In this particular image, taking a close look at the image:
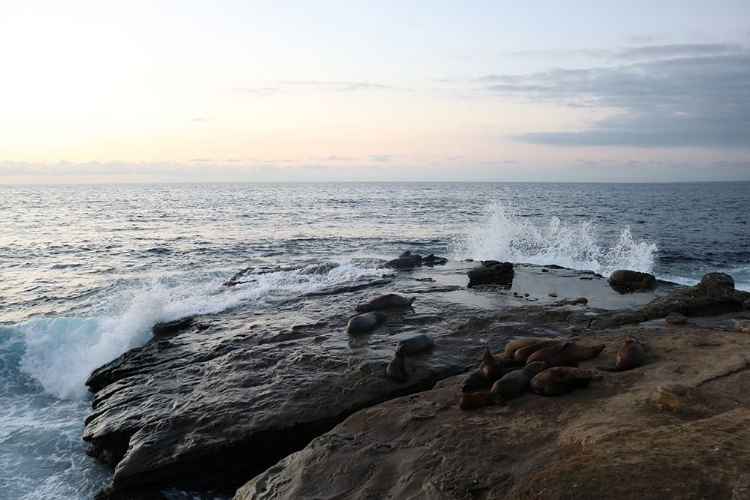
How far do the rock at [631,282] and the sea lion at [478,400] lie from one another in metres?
9.53

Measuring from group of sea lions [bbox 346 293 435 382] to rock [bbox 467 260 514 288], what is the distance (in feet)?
11.5

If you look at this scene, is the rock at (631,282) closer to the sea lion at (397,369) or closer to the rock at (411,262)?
the rock at (411,262)

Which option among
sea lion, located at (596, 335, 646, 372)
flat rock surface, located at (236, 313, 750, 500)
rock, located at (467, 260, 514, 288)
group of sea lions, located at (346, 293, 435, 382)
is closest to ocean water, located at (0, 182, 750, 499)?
rock, located at (467, 260, 514, 288)

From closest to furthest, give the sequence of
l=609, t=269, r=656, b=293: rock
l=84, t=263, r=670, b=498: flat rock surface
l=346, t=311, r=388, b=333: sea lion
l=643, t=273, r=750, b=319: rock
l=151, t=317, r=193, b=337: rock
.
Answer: l=84, t=263, r=670, b=498: flat rock surface → l=346, t=311, r=388, b=333: sea lion → l=643, t=273, r=750, b=319: rock → l=151, t=317, r=193, b=337: rock → l=609, t=269, r=656, b=293: rock

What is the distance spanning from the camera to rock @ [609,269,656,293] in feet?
48.0

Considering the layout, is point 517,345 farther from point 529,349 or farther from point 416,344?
point 416,344

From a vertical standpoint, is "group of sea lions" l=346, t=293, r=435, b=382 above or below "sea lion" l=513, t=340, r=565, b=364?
below

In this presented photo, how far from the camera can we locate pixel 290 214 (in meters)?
51.7

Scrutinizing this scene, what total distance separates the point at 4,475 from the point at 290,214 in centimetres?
4410

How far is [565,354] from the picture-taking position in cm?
778

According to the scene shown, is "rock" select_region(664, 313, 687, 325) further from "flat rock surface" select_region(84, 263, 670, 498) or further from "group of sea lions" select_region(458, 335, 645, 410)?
"group of sea lions" select_region(458, 335, 645, 410)

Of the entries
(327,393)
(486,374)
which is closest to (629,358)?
(486,374)

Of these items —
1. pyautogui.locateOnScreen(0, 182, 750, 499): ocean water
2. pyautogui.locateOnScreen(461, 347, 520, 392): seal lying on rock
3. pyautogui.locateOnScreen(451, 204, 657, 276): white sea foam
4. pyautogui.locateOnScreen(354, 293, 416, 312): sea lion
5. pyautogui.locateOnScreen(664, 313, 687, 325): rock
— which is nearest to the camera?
pyautogui.locateOnScreen(461, 347, 520, 392): seal lying on rock

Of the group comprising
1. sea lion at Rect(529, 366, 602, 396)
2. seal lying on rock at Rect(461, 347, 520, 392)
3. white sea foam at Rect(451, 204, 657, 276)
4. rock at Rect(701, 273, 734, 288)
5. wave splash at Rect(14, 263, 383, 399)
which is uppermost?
rock at Rect(701, 273, 734, 288)
